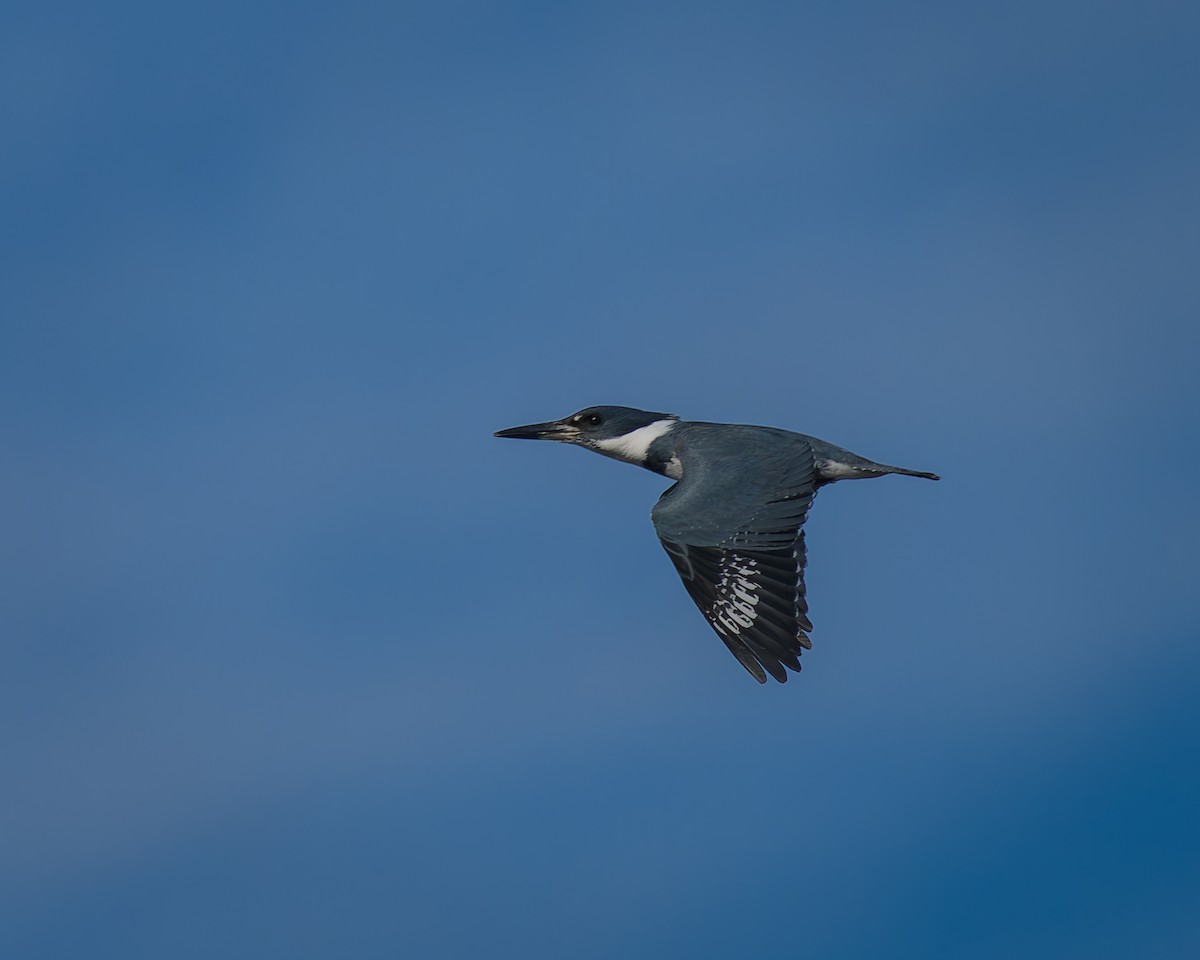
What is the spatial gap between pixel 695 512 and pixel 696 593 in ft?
1.68

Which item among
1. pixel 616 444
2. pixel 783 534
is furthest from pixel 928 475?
pixel 616 444

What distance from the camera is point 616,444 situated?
527 inches

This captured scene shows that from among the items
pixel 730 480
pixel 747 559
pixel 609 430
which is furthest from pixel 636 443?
pixel 747 559

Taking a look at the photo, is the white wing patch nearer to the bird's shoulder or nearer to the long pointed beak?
the bird's shoulder

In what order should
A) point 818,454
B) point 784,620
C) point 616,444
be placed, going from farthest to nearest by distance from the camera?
point 616,444
point 818,454
point 784,620

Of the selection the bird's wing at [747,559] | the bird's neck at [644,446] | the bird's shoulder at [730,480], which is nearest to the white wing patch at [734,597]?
the bird's wing at [747,559]

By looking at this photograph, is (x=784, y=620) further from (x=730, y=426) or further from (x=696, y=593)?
(x=730, y=426)

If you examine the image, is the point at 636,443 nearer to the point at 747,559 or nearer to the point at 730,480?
the point at 730,480

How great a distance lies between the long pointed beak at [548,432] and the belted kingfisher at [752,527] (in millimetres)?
1748

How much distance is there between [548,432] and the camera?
13.8 m

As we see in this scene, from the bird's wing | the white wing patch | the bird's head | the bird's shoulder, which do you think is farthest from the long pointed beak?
the white wing patch

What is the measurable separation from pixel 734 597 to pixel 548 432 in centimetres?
364

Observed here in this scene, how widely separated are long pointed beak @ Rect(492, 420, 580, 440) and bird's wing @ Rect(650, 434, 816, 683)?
2.74 metres

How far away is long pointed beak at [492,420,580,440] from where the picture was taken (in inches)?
541
